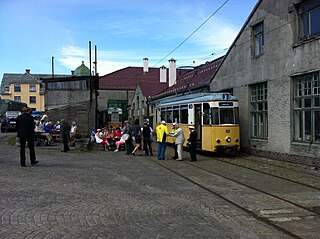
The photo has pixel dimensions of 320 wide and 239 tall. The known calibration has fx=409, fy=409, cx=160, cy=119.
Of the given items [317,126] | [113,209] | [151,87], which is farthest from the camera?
[151,87]

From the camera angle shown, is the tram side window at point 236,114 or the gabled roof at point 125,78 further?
the gabled roof at point 125,78

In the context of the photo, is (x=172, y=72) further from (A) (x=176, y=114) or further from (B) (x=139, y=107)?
(A) (x=176, y=114)

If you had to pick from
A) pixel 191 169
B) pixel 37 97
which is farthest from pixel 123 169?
pixel 37 97

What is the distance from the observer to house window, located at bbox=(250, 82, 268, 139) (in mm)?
19047

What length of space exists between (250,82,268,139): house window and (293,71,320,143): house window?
257cm

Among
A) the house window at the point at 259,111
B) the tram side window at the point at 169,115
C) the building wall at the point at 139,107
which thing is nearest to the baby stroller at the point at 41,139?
the tram side window at the point at 169,115

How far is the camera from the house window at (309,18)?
15.2 m

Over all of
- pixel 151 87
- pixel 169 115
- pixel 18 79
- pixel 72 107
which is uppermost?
pixel 18 79

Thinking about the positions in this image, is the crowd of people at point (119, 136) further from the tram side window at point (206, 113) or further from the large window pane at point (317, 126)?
the large window pane at point (317, 126)

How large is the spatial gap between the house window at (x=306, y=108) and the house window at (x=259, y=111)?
8.42 ft

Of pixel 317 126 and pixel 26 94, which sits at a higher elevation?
pixel 26 94

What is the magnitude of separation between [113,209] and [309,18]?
1175cm

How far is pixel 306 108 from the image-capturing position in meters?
15.6

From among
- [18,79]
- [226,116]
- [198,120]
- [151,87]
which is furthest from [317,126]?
[18,79]
